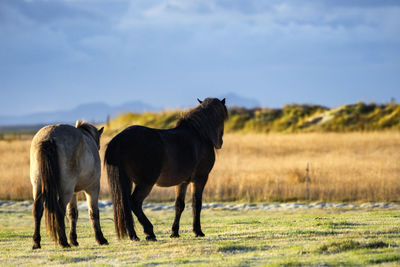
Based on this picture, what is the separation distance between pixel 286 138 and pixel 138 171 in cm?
2841

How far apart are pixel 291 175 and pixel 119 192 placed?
14.6m

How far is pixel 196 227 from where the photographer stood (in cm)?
970

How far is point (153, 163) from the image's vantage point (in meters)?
8.91

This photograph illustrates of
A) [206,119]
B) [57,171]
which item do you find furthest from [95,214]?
[206,119]

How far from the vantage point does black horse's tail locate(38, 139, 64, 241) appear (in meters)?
8.17

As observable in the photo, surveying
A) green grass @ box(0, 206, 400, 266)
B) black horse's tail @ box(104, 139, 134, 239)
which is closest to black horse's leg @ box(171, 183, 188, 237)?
green grass @ box(0, 206, 400, 266)

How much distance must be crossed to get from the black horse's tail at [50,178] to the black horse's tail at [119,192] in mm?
890

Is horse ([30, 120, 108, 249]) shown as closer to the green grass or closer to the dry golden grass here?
the green grass

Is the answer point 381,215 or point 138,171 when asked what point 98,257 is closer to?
point 138,171

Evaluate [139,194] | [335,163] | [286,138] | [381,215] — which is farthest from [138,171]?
[286,138]

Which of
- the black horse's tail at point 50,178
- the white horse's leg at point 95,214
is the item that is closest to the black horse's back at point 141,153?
the white horse's leg at point 95,214

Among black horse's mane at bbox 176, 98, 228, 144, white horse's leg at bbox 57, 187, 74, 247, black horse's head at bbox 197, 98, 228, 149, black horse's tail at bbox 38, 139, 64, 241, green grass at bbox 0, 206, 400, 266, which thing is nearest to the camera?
green grass at bbox 0, 206, 400, 266

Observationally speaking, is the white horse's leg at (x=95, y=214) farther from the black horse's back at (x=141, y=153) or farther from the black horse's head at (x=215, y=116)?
the black horse's head at (x=215, y=116)

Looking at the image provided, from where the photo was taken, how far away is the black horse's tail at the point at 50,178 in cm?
817
